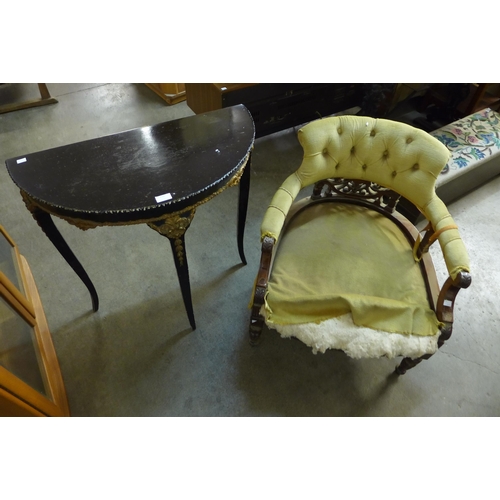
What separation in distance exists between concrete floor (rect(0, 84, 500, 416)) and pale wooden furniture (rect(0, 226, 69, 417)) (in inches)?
4.1

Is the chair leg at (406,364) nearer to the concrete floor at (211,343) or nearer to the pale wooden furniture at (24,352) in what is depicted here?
the concrete floor at (211,343)

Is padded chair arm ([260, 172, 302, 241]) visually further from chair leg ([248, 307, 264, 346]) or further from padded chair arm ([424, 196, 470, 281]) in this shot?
padded chair arm ([424, 196, 470, 281])

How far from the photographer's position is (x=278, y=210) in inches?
46.7

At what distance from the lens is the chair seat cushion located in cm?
112

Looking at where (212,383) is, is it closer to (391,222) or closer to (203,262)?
(203,262)

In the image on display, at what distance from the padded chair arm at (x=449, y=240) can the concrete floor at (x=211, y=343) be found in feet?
1.97

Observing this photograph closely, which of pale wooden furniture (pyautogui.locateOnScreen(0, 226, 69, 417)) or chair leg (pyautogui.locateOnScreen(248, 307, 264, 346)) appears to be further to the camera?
chair leg (pyautogui.locateOnScreen(248, 307, 264, 346))

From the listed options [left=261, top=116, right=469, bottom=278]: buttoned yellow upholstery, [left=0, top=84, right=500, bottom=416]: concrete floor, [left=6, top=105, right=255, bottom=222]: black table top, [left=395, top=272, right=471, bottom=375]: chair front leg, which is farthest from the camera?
[left=0, top=84, right=500, bottom=416]: concrete floor

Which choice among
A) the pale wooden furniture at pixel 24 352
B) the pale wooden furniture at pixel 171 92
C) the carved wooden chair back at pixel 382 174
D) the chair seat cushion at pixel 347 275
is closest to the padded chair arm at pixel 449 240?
the carved wooden chair back at pixel 382 174

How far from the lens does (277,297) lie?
114cm

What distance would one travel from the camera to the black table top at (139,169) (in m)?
0.97

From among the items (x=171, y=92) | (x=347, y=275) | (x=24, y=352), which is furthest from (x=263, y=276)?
(x=171, y=92)

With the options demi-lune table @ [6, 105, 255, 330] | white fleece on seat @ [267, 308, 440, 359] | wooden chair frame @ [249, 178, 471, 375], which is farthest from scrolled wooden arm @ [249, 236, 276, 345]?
demi-lune table @ [6, 105, 255, 330]

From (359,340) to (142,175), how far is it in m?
0.85
